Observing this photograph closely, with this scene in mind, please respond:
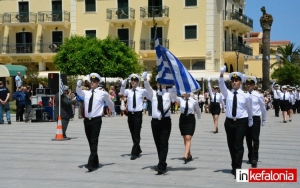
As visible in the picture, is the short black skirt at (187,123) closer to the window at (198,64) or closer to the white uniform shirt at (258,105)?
the white uniform shirt at (258,105)

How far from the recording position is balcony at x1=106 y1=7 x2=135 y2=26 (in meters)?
50.9

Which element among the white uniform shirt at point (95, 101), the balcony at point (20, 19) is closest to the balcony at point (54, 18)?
the balcony at point (20, 19)

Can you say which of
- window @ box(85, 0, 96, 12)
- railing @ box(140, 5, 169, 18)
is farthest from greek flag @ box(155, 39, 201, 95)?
window @ box(85, 0, 96, 12)

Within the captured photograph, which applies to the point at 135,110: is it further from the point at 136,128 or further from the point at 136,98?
the point at 136,128

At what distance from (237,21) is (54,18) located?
17429 millimetres

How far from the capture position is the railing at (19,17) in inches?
2067

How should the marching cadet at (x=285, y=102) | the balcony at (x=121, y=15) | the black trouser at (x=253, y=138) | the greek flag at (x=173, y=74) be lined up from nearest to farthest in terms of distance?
the greek flag at (x=173, y=74) < the black trouser at (x=253, y=138) < the marching cadet at (x=285, y=102) < the balcony at (x=121, y=15)

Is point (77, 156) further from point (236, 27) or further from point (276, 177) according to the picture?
point (236, 27)

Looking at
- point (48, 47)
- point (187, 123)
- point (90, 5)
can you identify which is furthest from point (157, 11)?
point (187, 123)

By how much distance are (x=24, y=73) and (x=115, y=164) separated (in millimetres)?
31719

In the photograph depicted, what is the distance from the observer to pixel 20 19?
172ft

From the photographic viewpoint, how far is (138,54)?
51281mm

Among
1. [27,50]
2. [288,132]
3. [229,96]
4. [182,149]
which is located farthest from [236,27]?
[229,96]

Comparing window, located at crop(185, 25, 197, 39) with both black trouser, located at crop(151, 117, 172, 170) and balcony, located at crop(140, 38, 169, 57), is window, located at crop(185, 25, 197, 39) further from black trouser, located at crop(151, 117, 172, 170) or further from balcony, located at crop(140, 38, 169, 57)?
black trouser, located at crop(151, 117, 172, 170)
